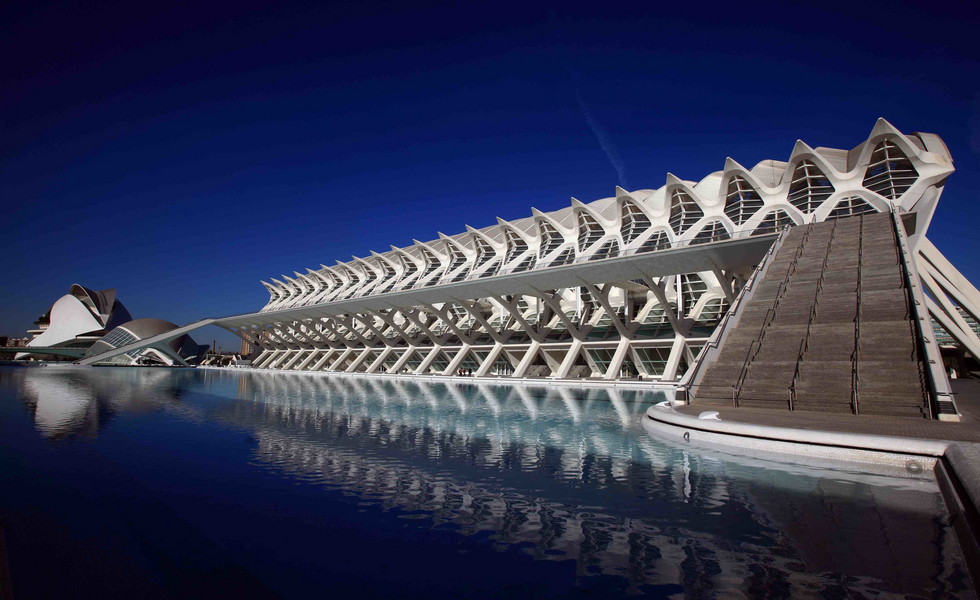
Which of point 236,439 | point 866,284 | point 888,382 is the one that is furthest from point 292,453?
point 866,284

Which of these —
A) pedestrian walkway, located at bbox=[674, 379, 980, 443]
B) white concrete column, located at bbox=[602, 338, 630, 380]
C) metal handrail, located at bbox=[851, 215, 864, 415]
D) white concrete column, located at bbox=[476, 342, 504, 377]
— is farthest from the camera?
white concrete column, located at bbox=[476, 342, 504, 377]

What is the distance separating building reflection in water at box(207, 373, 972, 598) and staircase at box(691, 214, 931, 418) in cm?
297

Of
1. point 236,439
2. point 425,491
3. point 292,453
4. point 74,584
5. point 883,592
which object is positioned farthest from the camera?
point 236,439

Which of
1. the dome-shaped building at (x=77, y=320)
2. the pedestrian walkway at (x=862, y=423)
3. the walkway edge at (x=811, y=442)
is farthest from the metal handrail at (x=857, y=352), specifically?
the dome-shaped building at (x=77, y=320)

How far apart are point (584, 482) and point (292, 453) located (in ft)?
14.1

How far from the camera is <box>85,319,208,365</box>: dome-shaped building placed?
182ft

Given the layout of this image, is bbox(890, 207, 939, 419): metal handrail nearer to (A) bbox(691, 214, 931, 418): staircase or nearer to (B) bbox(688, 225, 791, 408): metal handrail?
(A) bbox(691, 214, 931, 418): staircase

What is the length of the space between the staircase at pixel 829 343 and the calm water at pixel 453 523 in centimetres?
323

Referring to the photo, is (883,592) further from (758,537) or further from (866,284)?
(866,284)

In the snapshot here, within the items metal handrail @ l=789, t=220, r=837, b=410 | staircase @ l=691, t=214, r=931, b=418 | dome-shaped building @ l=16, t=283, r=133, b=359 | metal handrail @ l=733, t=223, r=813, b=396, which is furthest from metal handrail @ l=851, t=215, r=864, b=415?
dome-shaped building @ l=16, t=283, r=133, b=359

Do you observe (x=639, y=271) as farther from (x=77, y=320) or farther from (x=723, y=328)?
(x=77, y=320)

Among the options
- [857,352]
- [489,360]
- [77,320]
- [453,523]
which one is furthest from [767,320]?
[77,320]

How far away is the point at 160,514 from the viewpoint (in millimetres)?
4723

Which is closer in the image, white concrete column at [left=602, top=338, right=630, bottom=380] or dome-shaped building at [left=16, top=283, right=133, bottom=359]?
white concrete column at [left=602, top=338, right=630, bottom=380]
